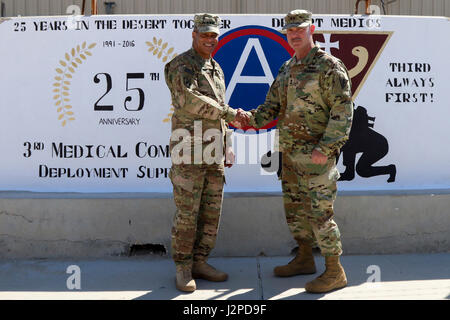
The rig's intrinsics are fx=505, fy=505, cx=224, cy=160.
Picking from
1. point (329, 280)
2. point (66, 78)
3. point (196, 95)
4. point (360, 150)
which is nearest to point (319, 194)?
point (329, 280)

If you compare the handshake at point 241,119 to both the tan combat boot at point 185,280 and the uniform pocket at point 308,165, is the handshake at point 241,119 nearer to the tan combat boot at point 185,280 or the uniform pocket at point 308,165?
the uniform pocket at point 308,165

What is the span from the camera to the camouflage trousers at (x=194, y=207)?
3.71 m

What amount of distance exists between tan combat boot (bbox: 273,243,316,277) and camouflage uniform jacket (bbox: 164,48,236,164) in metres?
1.12

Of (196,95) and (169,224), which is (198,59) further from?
(169,224)

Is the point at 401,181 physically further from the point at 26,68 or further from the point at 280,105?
the point at 26,68

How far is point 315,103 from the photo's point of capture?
12.0ft

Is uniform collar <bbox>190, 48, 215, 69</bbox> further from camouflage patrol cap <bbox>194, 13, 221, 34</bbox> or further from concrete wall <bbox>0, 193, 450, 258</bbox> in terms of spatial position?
concrete wall <bbox>0, 193, 450, 258</bbox>

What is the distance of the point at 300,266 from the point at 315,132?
3.59ft

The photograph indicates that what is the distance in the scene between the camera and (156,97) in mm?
4605

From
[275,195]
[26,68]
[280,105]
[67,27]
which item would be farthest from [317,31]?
[26,68]

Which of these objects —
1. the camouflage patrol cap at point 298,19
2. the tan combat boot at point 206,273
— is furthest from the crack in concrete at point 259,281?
the camouflage patrol cap at point 298,19
